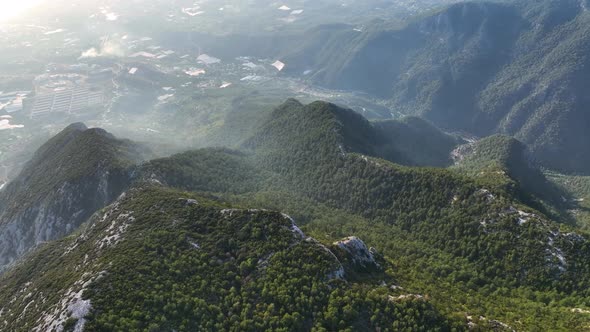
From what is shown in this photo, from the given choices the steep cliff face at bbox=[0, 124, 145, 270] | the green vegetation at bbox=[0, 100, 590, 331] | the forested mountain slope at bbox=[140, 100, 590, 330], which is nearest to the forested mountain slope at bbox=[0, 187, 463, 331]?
the green vegetation at bbox=[0, 100, 590, 331]

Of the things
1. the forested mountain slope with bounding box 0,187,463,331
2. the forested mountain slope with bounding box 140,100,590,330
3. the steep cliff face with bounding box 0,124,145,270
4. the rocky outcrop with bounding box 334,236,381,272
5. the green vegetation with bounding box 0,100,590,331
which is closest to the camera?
the forested mountain slope with bounding box 0,187,463,331

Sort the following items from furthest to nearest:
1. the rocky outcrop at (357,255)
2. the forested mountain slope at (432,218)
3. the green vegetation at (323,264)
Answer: the forested mountain slope at (432,218)
the rocky outcrop at (357,255)
the green vegetation at (323,264)

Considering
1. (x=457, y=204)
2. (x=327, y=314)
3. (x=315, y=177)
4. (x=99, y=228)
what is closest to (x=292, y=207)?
(x=315, y=177)

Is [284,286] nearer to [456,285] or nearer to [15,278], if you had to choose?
[456,285]

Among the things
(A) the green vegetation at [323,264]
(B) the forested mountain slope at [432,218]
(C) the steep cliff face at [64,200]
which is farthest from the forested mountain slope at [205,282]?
(C) the steep cliff face at [64,200]

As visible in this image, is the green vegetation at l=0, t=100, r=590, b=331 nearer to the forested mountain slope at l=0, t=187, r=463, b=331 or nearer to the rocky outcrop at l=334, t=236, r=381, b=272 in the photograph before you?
the forested mountain slope at l=0, t=187, r=463, b=331

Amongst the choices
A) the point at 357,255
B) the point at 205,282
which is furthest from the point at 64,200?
the point at 357,255

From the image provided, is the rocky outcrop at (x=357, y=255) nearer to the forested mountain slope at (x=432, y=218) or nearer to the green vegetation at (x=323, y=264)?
the green vegetation at (x=323, y=264)

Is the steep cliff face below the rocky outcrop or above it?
below

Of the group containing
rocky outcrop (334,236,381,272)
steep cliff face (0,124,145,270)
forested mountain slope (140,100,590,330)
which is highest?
rocky outcrop (334,236,381,272)

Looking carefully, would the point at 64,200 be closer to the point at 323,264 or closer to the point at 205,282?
the point at 205,282

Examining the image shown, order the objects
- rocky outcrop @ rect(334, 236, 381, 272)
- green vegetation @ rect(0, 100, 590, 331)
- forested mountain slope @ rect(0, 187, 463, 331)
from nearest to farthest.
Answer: forested mountain slope @ rect(0, 187, 463, 331), green vegetation @ rect(0, 100, 590, 331), rocky outcrop @ rect(334, 236, 381, 272)
